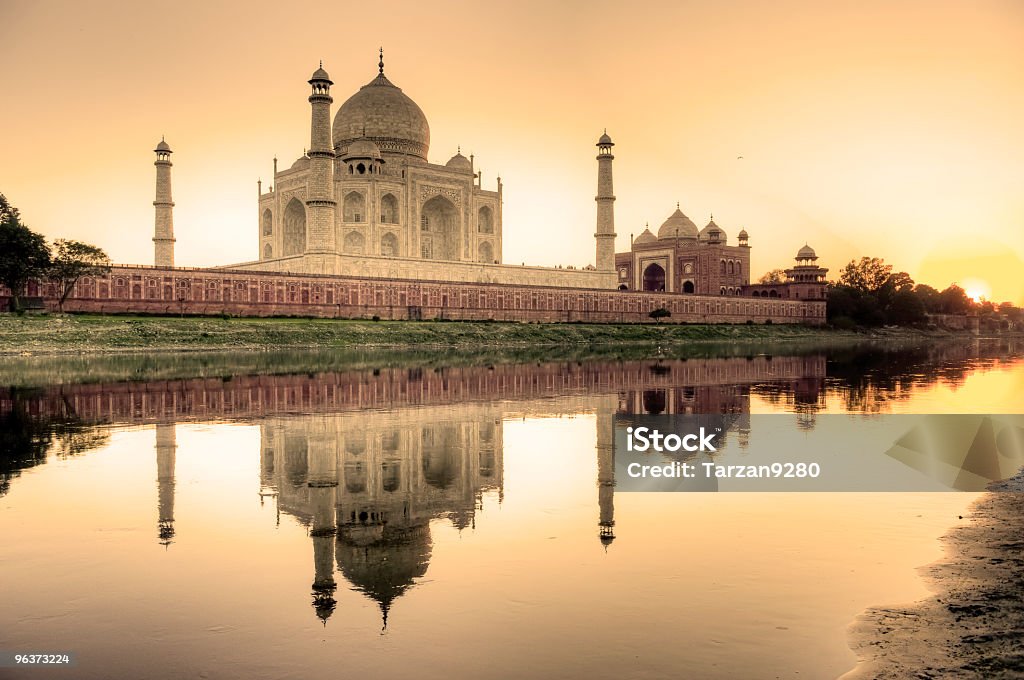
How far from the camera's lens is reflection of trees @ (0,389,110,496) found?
33.6ft

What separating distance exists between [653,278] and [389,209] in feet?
113

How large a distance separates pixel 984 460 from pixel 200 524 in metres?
9.30

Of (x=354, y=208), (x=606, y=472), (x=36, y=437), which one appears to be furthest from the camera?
(x=354, y=208)

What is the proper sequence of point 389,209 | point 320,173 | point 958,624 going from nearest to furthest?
1. point 958,624
2. point 320,173
3. point 389,209

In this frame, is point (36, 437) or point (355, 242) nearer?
point (36, 437)

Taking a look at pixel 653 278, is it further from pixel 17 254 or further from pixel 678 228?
pixel 17 254

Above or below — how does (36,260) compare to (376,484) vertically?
above

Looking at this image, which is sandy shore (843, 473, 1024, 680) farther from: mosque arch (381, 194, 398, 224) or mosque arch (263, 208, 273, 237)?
mosque arch (263, 208, 273, 237)

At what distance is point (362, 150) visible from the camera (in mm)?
59656

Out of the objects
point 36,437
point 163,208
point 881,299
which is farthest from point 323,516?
point 881,299

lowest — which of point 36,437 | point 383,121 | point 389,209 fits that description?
point 36,437

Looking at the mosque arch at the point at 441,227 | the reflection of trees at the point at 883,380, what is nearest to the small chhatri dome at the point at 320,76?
the mosque arch at the point at 441,227

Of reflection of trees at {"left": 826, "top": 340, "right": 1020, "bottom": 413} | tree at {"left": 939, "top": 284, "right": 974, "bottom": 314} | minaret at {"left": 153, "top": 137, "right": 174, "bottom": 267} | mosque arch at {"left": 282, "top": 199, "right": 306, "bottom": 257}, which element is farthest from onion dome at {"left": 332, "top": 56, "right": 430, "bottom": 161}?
tree at {"left": 939, "top": 284, "right": 974, "bottom": 314}

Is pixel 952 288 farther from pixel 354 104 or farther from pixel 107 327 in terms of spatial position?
pixel 107 327
